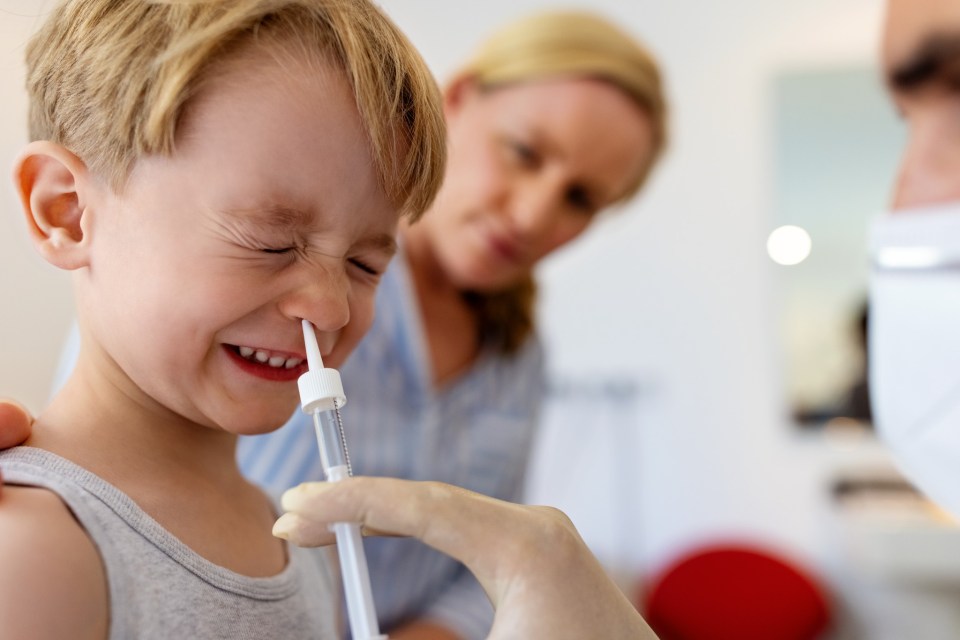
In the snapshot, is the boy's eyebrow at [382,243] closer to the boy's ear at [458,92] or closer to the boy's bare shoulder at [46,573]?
the boy's bare shoulder at [46,573]

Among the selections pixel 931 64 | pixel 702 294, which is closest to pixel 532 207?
pixel 931 64

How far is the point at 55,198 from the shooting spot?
515 millimetres

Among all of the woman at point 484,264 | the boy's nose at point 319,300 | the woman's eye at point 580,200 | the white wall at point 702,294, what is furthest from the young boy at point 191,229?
the white wall at point 702,294

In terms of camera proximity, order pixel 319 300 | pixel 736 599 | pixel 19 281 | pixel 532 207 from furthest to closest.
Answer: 1. pixel 736 599
2. pixel 532 207
3. pixel 19 281
4. pixel 319 300

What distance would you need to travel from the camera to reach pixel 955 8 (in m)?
0.55

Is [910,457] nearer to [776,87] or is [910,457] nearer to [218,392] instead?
[218,392]

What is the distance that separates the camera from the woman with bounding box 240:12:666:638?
3.36ft

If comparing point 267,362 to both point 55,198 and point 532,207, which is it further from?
point 532,207

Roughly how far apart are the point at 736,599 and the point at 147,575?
2.00m

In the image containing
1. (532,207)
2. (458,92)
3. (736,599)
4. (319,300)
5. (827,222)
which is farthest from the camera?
(827,222)

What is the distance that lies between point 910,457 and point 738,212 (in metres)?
2.14

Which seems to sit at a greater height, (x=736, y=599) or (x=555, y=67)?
(x=555, y=67)

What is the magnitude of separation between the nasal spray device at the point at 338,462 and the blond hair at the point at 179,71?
0.37 feet

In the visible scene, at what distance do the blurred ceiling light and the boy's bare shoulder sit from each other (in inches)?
93.7
